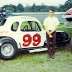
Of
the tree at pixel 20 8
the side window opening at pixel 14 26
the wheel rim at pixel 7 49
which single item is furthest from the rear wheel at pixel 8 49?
the tree at pixel 20 8

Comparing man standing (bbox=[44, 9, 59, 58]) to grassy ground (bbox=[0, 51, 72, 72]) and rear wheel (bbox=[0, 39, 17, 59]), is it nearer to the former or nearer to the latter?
grassy ground (bbox=[0, 51, 72, 72])

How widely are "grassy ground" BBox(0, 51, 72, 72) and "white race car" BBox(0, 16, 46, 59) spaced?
39cm

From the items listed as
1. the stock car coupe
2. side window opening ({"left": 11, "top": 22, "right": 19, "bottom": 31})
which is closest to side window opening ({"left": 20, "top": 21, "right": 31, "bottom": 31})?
the stock car coupe

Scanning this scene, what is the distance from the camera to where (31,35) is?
483 inches

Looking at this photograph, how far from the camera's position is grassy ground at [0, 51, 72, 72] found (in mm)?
10242

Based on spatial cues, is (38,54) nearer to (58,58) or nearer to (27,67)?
(58,58)

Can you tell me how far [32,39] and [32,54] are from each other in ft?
2.92

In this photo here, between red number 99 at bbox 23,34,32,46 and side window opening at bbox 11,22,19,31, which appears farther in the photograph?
side window opening at bbox 11,22,19,31

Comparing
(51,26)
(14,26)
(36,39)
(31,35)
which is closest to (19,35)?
(31,35)

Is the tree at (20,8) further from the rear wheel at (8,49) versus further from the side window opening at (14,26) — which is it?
the rear wheel at (8,49)

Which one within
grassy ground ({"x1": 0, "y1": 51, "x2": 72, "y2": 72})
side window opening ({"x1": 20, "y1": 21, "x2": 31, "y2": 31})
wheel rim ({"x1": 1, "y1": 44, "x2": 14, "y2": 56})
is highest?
side window opening ({"x1": 20, "y1": 21, "x2": 31, "y2": 31})

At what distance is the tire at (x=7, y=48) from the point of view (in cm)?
1170

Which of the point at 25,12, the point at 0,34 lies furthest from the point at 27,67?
the point at 25,12

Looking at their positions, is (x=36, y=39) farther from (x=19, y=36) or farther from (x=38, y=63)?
(x=38, y=63)
